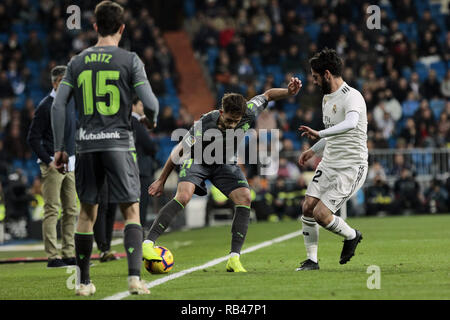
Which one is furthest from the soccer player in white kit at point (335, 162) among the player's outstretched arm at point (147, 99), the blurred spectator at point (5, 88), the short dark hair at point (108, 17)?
the blurred spectator at point (5, 88)

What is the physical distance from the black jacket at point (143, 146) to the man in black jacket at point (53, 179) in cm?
190

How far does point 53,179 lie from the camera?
389 inches

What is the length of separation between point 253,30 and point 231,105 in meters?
17.8

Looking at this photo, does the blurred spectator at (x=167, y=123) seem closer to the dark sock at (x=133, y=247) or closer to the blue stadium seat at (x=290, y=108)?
the blue stadium seat at (x=290, y=108)

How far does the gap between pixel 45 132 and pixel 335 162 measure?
3.55m

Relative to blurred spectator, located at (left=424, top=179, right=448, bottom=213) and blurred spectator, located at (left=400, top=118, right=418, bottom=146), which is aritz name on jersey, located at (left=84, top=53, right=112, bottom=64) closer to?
Result: blurred spectator, located at (left=424, top=179, right=448, bottom=213)

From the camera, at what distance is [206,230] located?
16828mm

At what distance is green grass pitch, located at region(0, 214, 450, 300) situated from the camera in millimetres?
6418

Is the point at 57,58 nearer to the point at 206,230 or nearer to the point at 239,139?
the point at 206,230

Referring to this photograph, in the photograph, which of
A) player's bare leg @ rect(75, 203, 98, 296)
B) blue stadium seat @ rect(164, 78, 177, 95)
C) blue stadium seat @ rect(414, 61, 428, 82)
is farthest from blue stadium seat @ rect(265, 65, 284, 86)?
player's bare leg @ rect(75, 203, 98, 296)

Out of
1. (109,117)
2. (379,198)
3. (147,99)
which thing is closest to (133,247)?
(109,117)

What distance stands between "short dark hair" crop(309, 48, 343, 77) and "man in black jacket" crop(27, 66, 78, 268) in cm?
309

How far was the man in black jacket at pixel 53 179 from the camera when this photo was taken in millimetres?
9781

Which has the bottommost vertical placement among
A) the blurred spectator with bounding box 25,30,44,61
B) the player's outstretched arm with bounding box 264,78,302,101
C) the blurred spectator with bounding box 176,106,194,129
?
the blurred spectator with bounding box 176,106,194,129
